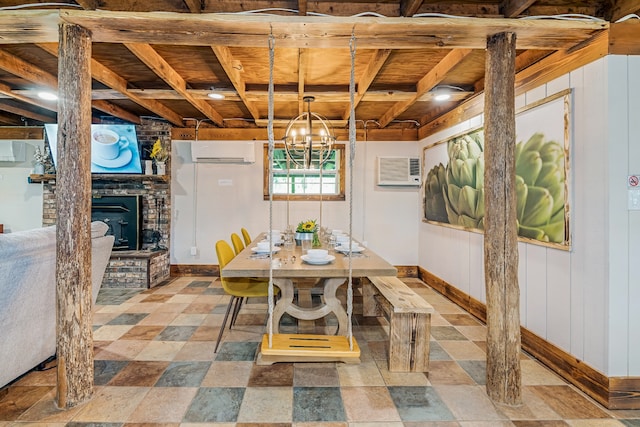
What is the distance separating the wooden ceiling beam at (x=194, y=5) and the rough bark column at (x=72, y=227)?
2.26 ft

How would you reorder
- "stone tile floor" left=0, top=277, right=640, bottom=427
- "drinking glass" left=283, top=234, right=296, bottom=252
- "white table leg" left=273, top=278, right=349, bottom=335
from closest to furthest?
"stone tile floor" left=0, top=277, right=640, bottom=427, "white table leg" left=273, top=278, right=349, bottom=335, "drinking glass" left=283, top=234, right=296, bottom=252

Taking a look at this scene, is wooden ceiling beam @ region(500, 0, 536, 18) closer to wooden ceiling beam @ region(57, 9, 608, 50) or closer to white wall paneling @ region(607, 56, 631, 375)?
wooden ceiling beam @ region(57, 9, 608, 50)

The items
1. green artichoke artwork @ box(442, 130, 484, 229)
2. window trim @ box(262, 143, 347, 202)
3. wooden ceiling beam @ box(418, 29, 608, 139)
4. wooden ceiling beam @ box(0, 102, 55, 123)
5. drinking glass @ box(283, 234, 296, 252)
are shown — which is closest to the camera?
wooden ceiling beam @ box(418, 29, 608, 139)

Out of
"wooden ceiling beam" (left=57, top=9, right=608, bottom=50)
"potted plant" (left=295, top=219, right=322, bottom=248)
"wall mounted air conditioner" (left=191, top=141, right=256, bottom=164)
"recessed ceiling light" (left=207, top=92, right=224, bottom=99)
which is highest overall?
"recessed ceiling light" (left=207, top=92, right=224, bottom=99)

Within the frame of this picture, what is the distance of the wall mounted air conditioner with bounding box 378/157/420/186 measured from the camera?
5.36 meters

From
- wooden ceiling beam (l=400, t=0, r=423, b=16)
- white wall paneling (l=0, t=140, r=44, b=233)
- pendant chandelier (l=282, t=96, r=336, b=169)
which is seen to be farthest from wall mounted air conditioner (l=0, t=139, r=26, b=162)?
wooden ceiling beam (l=400, t=0, r=423, b=16)

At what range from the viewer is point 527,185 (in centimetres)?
278

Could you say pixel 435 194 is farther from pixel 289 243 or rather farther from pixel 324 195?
pixel 289 243

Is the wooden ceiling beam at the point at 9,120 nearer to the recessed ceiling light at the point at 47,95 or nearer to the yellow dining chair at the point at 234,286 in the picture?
the recessed ceiling light at the point at 47,95

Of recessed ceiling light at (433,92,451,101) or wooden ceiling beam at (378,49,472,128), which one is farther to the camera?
recessed ceiling light at (433,92,451,101)

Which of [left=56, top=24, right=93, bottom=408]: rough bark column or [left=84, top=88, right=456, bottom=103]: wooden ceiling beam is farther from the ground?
[left=84, top=88, right=456, bottom=103]: wooden ceiling beam

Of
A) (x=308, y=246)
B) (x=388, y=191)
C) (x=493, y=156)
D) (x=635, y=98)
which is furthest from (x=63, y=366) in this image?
(x=388, y=191)

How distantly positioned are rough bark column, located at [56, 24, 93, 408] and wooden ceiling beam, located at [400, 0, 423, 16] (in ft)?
6.48

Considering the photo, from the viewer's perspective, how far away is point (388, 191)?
5.48 metres
